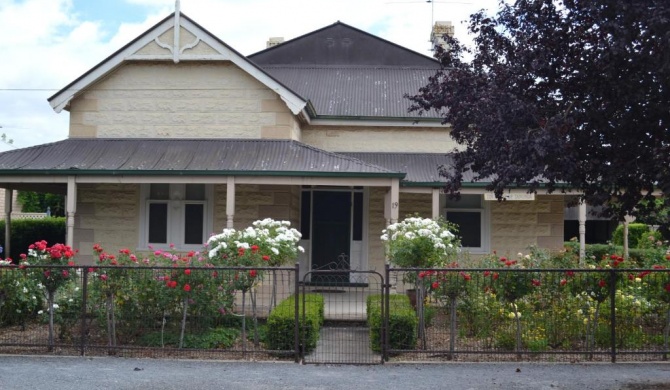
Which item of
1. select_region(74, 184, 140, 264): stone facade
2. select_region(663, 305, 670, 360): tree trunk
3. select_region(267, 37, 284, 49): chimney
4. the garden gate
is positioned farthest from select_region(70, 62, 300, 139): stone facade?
select_region(267, 37, 284, 49): chimney

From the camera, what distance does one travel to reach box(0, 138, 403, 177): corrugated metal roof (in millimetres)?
14000

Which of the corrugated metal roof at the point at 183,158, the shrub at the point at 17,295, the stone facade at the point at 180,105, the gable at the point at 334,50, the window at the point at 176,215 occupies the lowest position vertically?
the shrub at the point at 17,295

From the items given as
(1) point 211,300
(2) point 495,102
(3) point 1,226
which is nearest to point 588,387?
(2) point 495,102

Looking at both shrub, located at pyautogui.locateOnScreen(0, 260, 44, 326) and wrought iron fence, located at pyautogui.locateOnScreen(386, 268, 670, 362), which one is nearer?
wrought iron fence, located at pyautogui.locateOnScreen(386, 268, 670, 362)

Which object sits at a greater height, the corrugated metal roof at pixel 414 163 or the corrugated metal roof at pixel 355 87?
the corrugated metal roof at pixel 355 87

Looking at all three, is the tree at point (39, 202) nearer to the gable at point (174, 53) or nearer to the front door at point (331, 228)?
the gable at point (174, 53)

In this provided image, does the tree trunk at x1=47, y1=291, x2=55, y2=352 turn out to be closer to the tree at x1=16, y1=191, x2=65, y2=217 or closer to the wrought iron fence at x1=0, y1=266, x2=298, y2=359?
the wrought iron fence at x1=0, y1=266, x2=298, y2=359

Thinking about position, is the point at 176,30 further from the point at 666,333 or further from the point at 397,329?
the point at 666,333

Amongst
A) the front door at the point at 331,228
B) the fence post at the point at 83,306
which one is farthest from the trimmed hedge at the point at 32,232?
the fence post at the point at 83,306

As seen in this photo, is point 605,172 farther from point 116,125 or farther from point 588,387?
point 116,125

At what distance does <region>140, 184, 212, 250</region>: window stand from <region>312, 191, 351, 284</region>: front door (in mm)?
2580

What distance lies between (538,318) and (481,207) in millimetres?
6849

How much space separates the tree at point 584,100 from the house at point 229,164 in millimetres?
6002

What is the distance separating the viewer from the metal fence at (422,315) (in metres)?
9.74
